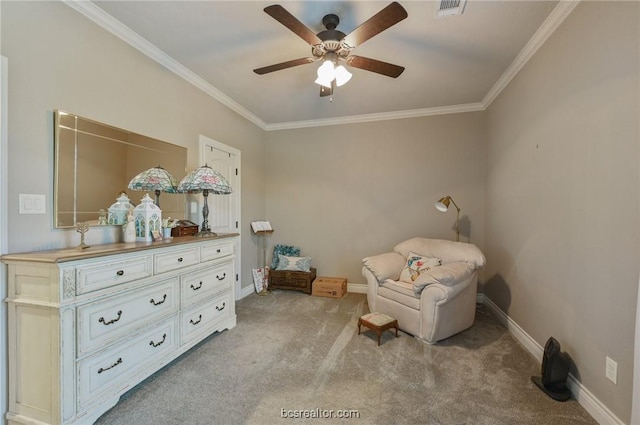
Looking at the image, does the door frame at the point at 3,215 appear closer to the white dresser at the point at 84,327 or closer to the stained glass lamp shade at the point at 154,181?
the white dresser at the point at 84,327

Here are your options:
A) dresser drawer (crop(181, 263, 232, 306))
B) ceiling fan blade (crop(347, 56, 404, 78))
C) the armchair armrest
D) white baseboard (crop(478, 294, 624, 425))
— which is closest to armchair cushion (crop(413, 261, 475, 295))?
the armchair armrest

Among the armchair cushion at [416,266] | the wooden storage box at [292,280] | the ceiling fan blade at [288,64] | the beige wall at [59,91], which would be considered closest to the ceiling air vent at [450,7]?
the ceiling fan blade at [288,64]

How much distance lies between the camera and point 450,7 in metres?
1.82

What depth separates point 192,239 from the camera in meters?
2.29

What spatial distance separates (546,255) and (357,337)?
→ 1.79m

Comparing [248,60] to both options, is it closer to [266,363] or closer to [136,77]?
[136,77]

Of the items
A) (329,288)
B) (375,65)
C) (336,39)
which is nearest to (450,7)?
(375,65)

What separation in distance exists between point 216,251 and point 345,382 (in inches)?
63.7

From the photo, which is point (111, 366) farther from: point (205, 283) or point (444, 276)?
point (444, 276)

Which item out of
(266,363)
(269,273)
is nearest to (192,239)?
(266,363)

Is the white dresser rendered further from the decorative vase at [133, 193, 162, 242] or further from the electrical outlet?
the electrical outlet

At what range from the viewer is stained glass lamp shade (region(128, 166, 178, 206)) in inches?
88.5

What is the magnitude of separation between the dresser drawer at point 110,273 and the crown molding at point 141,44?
1.79 meters

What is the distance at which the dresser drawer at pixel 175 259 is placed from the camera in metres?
1.97
